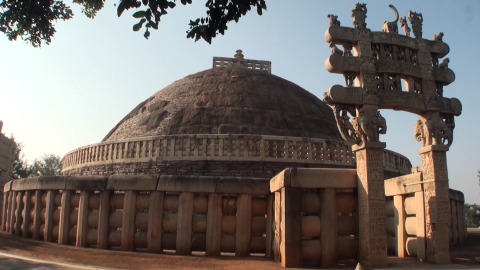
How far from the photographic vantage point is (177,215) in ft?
23.8

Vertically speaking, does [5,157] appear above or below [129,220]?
above

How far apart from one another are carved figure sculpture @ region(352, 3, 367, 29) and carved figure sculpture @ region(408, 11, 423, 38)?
1014 mm

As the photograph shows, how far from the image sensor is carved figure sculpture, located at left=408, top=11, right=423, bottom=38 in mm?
7664

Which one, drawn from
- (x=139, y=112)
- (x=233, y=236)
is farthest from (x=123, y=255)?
(x=139, y=112)

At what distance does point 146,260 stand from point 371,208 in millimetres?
3434

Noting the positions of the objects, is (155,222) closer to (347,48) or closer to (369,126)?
(369,126)

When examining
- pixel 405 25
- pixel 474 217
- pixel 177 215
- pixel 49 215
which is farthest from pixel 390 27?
pixel 474 217

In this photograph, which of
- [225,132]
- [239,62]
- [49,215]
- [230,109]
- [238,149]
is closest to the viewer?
[49,215]

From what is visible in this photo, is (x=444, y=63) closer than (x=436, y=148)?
No

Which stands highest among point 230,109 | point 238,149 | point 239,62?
point 239,62

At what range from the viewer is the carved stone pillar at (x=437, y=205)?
662 centimetres

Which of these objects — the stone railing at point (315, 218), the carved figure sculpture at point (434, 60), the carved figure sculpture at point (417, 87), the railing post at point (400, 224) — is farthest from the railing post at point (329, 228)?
the carved figure sculpture at point (434, 60)

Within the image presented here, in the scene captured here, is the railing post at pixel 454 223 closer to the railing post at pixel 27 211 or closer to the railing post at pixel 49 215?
the railing post at pixel 49 215

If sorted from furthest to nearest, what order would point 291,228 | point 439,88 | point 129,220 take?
point 439,88
point 129,220
point 291,228
